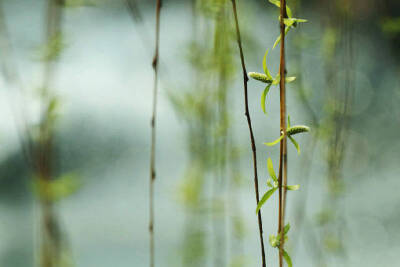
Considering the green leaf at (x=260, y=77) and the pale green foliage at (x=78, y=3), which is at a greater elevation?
the pale green foliage at (x=78, y=3)

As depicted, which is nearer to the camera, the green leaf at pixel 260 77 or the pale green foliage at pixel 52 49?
the green leaf at pixel 260 77

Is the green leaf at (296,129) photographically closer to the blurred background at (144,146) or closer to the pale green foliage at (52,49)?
the pale green foliage at (52,49)

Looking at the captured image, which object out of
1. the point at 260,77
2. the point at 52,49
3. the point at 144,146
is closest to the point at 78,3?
the point at 52,49

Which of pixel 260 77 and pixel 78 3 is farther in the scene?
pixel 78 3

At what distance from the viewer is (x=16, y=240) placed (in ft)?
4.84

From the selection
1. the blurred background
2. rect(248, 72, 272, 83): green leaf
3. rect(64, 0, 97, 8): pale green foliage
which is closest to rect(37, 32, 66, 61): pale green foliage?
rect(64, 0, 97, 8): pale green foliage

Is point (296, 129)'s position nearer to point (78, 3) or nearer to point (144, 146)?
point (78, 3)

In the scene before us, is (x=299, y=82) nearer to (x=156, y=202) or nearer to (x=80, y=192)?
(x=156, y=202)

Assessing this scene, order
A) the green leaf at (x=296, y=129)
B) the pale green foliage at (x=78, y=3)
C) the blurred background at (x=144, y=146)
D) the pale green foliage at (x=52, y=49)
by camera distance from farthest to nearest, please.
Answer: the blurred background at (x=144, y=146), the pale green foliage at (x=78, y=3), the pale green foliage at (x=52, y=49), the green leaf at (x=296, y=129)

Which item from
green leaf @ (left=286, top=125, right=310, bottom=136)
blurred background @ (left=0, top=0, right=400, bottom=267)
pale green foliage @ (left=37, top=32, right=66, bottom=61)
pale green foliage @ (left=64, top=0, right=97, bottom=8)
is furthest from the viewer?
blurred background @ (left=0, top=0, right=400, bottom=267)

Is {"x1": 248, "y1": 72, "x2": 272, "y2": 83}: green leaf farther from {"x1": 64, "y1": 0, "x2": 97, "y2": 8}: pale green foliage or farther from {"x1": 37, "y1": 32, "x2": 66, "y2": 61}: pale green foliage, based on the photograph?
{"x1": 64, "y1": 0, "x2": 97, "y2": 8}: pale green foliage

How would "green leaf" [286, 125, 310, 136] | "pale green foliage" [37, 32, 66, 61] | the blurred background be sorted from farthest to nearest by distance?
the blurred background → "pale green foliage" [37, 32, 66, 61] → "green leaf" [286, 125, 310, 136]

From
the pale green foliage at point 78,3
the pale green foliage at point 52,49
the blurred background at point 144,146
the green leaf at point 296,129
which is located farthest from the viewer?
the blurred background at point 144,146

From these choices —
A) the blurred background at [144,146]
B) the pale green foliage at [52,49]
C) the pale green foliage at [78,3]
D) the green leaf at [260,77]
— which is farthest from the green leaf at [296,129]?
the blurred background at [144,146]
